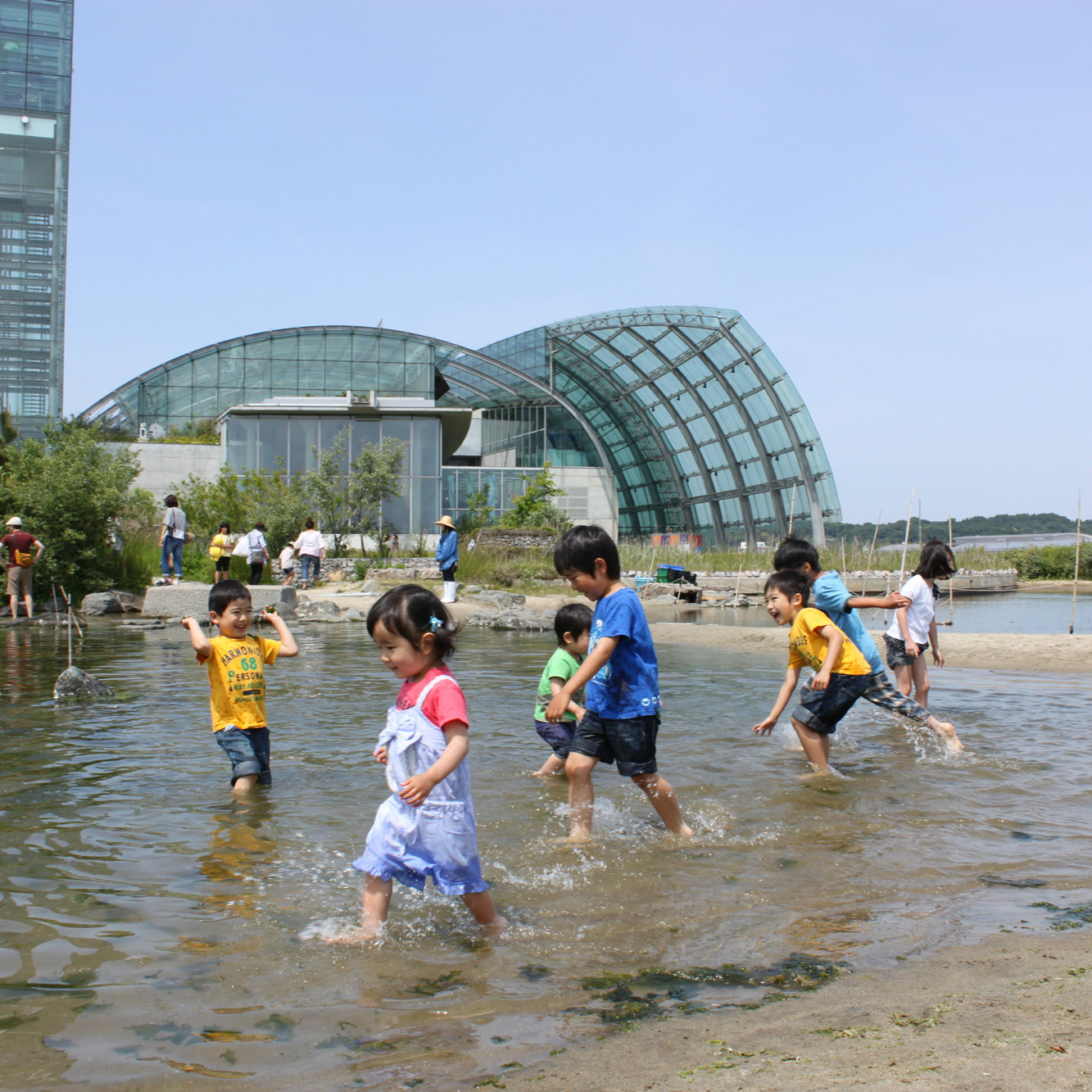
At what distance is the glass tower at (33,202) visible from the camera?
48.6 metres

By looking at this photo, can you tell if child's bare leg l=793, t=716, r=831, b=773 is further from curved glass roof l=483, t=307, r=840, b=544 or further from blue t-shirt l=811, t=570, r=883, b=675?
curved glass roof l=483, t=307, r=840, b=544

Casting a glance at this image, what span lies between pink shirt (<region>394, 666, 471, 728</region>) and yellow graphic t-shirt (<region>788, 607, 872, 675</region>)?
304 cm

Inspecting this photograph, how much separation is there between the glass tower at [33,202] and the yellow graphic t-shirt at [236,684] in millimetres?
49556

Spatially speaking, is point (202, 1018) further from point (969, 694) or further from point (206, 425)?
point (206, 425)

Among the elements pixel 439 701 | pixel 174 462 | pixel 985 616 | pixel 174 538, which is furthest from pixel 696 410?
pixel 439 701

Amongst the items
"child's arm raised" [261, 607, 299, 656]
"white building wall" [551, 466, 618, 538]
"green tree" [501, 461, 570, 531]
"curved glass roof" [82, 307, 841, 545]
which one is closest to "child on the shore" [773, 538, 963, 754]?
→ "child's arm raised" [261, 607, 299, 656]

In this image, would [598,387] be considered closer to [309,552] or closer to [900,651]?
[309,552]

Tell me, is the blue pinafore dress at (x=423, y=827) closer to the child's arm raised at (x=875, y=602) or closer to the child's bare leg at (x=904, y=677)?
the child's arm raised at (x=875, y=602)

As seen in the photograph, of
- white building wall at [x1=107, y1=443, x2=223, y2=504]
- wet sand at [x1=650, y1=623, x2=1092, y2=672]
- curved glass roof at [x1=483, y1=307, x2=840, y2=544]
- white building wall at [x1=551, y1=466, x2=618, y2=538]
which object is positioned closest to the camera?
wet sand at [x1=650, y1=623, x2=1092, y2=672]

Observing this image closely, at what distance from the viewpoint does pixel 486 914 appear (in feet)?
10.7

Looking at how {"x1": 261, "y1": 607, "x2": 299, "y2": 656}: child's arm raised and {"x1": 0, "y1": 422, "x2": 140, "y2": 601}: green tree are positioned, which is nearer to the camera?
{"x1": 261, "y1": 607, "x2": 299, "y2": 656}: child's arm raised

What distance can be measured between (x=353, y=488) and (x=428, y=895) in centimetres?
2288

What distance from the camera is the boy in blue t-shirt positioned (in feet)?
13.5

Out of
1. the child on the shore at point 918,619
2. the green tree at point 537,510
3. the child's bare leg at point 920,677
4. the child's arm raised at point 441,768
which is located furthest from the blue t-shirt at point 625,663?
the green tree at point 537,510
